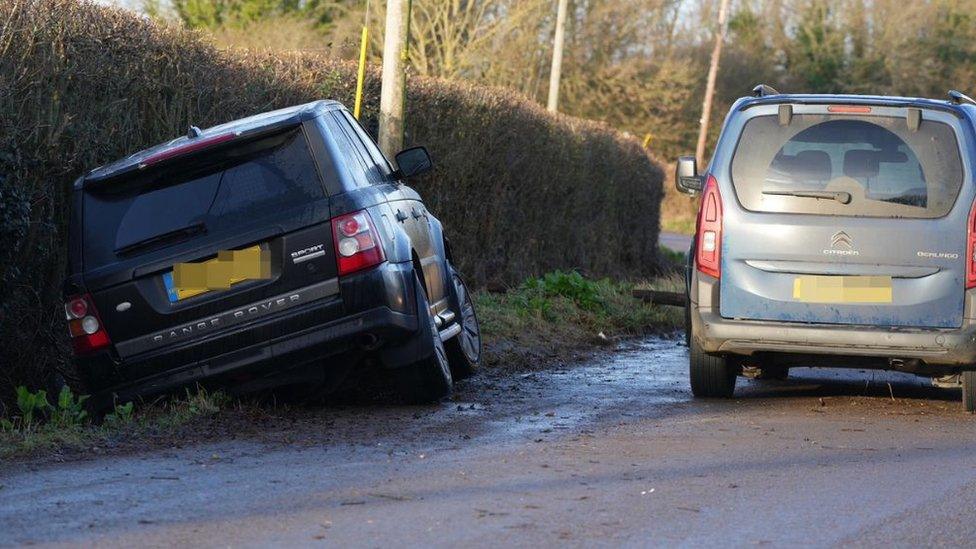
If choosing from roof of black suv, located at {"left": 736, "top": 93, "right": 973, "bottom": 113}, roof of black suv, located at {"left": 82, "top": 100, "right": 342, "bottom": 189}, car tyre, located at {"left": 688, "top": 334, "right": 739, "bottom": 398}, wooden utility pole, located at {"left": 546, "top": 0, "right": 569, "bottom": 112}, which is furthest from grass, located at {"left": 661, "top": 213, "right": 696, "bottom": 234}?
roof of black suv, located at {"left": 82, "top": 100, "right": 342, "bottom": 189}

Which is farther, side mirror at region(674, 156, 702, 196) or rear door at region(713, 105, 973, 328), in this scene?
side mirror at region(674, 156, 702, 196)

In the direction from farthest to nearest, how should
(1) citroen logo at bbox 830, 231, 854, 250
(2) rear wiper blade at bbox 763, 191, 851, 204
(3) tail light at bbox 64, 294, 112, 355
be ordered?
(2) rear wiper blade at bbox 763, 191, 851, 204 < (1) citroen logo at bbox 830, 231, 854, 250 < (3) tail light at bbox 64, 294, 112, 355

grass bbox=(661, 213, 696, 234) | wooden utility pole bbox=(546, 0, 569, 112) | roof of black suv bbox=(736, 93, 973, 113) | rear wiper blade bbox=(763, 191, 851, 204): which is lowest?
grass bbox=(661, 213, 696, 234)

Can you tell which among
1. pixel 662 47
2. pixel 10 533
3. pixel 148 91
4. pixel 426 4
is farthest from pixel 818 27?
pixel 10 533

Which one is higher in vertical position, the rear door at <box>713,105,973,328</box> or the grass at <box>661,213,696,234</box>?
the rear door at <box>713,105,973,328</box>

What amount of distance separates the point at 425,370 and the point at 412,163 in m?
1.82

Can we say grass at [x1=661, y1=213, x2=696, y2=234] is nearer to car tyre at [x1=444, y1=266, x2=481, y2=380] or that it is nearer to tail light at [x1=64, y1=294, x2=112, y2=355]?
car tyre at [x1=444, y1=266, x2=481, y2=380]

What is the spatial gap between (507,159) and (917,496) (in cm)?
1131

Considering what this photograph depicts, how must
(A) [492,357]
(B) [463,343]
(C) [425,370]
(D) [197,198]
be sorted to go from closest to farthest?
(D) [197,198] < (C) [425,370] < (B) [463,343] < (A) [492,357]

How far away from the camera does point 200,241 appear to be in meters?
7.98

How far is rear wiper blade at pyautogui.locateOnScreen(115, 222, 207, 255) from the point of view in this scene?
8.02 meters

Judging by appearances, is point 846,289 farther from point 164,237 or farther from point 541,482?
point 164,237

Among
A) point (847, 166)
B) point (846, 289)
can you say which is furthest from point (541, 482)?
point (847, 166)

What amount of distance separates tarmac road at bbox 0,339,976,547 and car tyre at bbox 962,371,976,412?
0.13 m
